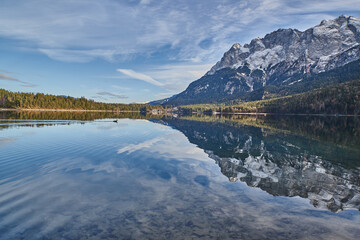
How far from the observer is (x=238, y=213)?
14.0 metres

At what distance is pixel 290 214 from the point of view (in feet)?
46.4

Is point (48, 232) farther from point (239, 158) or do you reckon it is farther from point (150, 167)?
point (239, 158)

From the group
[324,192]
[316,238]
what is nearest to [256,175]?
Answer: [324,192]

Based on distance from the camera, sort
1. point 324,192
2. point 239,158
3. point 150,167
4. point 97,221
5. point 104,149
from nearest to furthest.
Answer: point 97,221
point 324,192
point 150,167
point 239,158
point 104,149

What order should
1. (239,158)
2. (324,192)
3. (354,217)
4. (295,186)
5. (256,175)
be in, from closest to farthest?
(354,217)
(324,192)
(295,186)
(256,175)
(239,158)

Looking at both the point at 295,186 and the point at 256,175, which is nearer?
the point at 295,186

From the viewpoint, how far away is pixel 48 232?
1092cm

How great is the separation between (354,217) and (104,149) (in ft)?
109

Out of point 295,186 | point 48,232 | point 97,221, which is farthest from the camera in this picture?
point 295,186

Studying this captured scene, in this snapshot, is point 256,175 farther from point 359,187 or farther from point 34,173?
point 34,173

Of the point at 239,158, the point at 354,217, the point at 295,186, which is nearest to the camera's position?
the point at 354,217

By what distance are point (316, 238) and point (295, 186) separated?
9515 mm

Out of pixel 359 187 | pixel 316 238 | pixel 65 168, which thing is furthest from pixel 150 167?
pixel 359 187

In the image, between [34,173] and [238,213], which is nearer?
[238,213]
